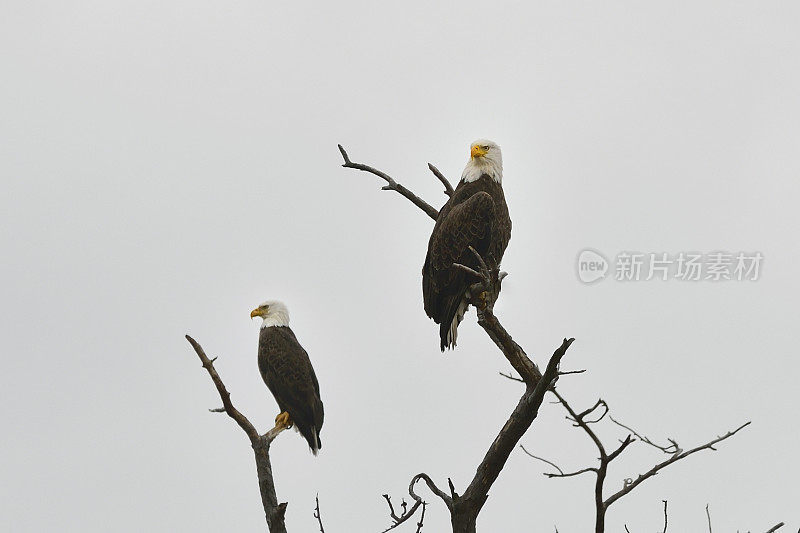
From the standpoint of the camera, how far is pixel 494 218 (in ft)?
25.6

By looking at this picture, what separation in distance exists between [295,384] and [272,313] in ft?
4.89

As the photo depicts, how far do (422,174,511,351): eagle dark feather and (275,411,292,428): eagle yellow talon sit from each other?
9.32ft

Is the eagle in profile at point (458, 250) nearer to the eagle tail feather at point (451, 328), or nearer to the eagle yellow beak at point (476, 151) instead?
the eagle tail feather at point (451, 328)

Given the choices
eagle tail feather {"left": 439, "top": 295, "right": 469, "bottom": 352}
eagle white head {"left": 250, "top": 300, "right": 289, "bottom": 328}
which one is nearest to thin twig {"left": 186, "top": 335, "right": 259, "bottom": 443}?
eagle tail feather {"left": 439, "top": 295, "right": 469, "bottom": 352}

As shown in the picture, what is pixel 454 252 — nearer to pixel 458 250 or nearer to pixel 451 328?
pixel 458 250

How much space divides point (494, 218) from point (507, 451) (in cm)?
223

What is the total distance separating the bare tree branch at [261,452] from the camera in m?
6.91

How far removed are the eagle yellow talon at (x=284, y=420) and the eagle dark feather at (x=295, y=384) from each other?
50 millimetres

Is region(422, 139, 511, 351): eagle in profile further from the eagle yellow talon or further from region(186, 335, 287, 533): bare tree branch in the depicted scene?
the eagle yellow talon

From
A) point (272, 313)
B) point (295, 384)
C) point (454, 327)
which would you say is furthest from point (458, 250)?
point (272, 313)

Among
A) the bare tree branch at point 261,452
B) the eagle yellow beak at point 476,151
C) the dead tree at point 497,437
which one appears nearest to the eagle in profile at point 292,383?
the bare tree branch at point 261,452

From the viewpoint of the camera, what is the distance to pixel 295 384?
10.2 meters

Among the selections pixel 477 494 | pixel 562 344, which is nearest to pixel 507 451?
pixel 477 494

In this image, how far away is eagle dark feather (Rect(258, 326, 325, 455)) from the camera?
10.2m
